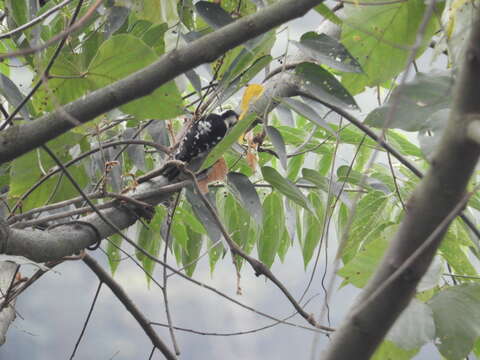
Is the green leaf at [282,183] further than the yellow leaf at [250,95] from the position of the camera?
Yes

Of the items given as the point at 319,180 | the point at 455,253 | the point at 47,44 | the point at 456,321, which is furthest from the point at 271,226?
the point at 47,44

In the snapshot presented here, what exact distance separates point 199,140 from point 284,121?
0.65 ft

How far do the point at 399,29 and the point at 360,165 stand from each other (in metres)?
0.45

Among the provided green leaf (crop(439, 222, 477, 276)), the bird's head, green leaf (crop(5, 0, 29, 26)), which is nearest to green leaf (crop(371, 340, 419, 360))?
green leaf (crop(439, 222, 477, 276))

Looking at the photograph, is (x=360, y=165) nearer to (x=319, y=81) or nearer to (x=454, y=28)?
(x=319, y=81)

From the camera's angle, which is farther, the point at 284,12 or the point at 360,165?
the point at 360,165

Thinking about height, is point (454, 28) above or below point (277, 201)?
below

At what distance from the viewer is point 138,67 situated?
652 mm

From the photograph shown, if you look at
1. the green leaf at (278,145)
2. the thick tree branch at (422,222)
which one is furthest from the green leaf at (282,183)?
the thick tree branch at (422,222)

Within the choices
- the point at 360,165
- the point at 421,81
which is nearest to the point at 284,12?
the point at 421,81

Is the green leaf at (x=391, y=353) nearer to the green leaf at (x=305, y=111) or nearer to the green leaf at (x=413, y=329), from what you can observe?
the green leaf at (x=413, y=329)

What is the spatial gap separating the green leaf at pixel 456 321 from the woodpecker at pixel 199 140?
0.35 meters

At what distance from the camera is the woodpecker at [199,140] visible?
2.69ft

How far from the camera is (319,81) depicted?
0.70m
